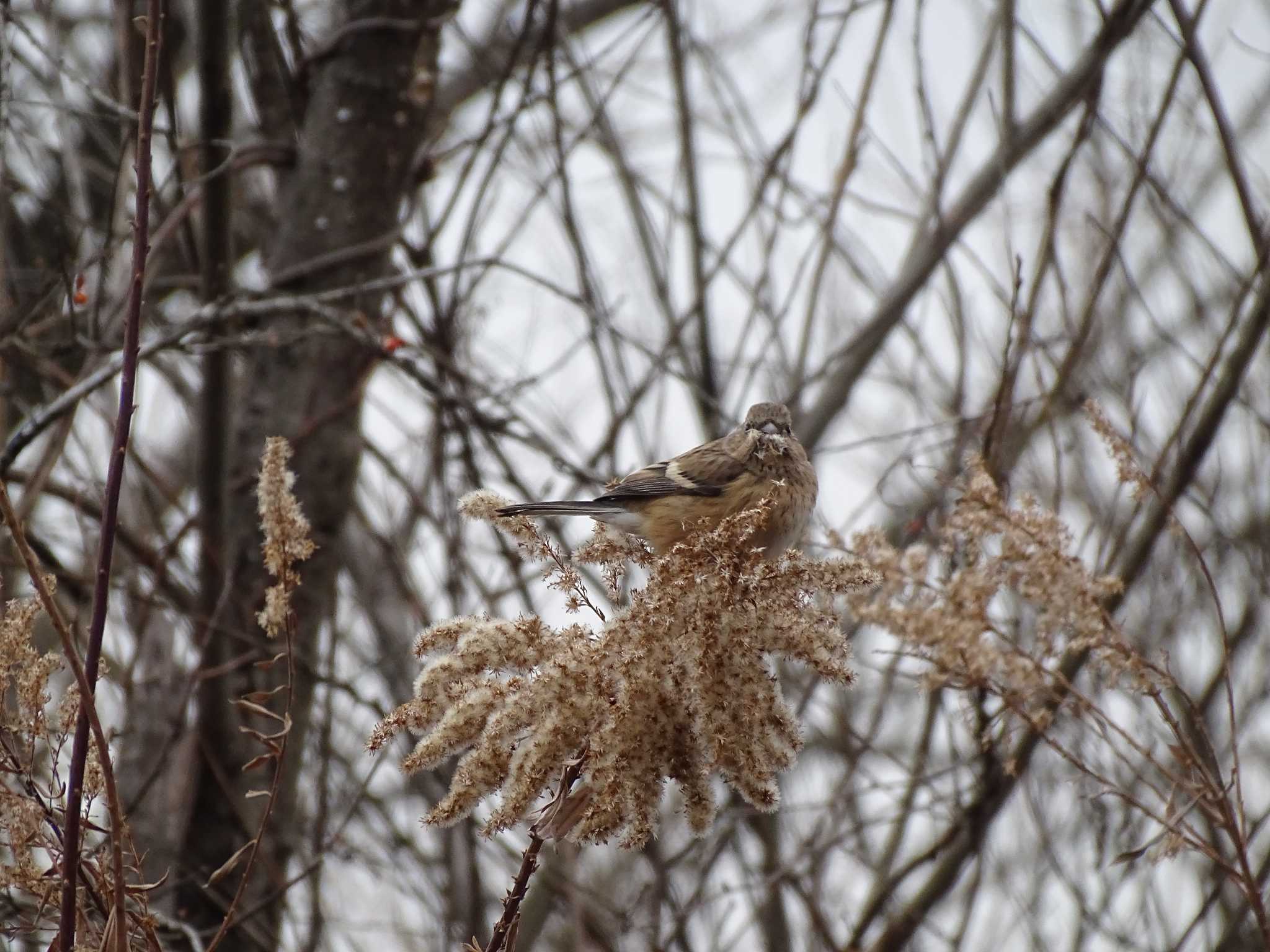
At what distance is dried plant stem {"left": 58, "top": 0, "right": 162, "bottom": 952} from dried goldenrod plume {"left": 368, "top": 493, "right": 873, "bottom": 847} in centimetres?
38

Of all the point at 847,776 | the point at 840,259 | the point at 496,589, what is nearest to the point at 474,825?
the point at 496,589

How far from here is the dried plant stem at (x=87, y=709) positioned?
1625mm

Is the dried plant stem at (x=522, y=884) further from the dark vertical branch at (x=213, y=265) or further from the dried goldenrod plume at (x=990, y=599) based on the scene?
the dark vertical branch at (x=213, y=265)

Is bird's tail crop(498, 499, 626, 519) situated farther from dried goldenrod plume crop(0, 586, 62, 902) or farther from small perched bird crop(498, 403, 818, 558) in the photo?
dried goldenrod plume crop(0, 586, 62, 902)

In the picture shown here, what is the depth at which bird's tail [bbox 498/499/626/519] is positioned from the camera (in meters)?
4.20

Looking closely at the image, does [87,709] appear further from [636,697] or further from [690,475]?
[690,475]

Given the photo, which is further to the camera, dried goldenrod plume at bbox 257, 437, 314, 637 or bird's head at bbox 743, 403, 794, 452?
bird's head at bbox 743, 403, 794, 452

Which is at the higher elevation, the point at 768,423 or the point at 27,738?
the point at 768,423

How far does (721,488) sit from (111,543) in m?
3.00

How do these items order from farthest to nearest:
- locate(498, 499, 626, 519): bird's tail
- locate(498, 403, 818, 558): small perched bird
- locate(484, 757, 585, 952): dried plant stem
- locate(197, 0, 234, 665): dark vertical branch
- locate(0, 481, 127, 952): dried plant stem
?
locate(498, 403, 818, 558): small perched bird < locate(498, 499, 626, 519): bird's tail < locate(197, 0, 234, 665): dark vertical branch < locate(484, 757, 585, 952): dried plant stem < locate(0, 481, 127, 952): dried plant stem

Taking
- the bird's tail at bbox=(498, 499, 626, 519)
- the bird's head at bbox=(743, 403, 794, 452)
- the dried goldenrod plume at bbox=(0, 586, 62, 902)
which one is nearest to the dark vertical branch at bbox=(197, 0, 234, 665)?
the bird's tail at bbox=(498, 499, 626, 519)

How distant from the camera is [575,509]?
14.1 ft

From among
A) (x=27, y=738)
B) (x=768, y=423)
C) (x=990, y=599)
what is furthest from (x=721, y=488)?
(x=27, y=738)

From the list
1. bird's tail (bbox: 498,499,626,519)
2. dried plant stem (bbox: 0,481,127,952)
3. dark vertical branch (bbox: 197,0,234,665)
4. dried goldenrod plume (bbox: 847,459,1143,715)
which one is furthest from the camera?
bird's tail (bbox: 498,499,626,519)
